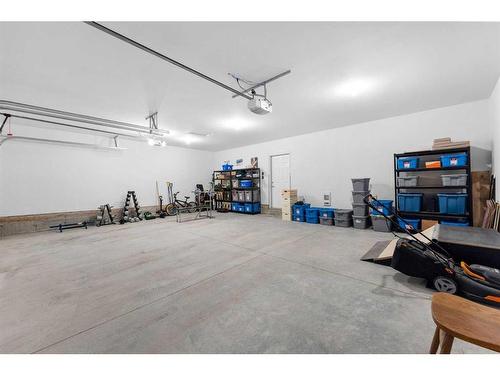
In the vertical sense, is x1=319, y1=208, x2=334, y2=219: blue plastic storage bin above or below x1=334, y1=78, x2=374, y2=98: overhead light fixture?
below

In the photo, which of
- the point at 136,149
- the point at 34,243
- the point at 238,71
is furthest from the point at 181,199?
the point at 238,71

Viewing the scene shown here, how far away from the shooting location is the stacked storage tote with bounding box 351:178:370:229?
5.20 meters

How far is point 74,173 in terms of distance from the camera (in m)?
6.52

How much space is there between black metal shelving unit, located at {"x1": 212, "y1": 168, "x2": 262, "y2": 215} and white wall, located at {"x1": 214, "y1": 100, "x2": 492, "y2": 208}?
2.01ft

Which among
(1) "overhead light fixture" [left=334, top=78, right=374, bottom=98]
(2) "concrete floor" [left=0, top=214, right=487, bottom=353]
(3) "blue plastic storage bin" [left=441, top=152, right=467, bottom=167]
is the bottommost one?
(2) "concrete floor" [left=0, top=214, right=487, bottom=353]

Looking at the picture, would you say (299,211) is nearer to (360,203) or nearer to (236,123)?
(360,203)

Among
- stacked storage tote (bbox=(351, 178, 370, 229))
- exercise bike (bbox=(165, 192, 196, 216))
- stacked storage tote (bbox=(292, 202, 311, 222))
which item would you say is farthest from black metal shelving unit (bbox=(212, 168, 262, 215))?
stacked storage tote (bbox=(351, 178, 370, 229))

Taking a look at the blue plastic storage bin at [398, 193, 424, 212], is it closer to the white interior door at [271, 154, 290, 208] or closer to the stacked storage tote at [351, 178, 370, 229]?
the stacked storage tote at [351, 178, 370, 229]

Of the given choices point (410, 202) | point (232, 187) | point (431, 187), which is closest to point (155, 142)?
point (232, 187)

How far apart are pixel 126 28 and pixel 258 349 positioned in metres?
3.29

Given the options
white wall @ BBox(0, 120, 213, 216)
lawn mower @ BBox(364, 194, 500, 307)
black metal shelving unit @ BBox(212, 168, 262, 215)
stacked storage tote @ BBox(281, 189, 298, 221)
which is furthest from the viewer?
black metal shelving unit @ BBox(212, 168, 262, 215)

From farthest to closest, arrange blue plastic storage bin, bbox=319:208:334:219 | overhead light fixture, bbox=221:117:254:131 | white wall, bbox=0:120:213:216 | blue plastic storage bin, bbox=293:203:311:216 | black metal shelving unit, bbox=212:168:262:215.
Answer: black metal shelving unit, bbox=212:168:262:215
blue plastic storage bin, bbox=293:203:311:216
blue plastic storage bin, bbox=319:208:334:219
white wall, bbox=0:120:213:216
overhead light fixture, bbox=221:117:254:131

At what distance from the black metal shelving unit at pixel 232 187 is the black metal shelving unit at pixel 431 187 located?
4927 millimetres
